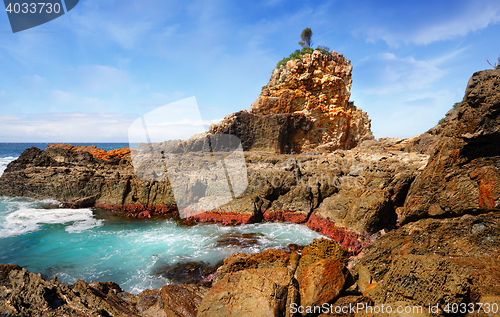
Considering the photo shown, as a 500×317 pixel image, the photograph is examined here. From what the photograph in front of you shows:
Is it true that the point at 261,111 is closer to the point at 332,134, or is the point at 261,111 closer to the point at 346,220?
the point at 332,134

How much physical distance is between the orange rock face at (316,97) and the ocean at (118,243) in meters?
15.6

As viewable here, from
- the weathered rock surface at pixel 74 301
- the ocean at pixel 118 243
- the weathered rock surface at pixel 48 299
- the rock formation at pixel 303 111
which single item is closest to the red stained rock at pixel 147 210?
the ocean at pixel 118 243

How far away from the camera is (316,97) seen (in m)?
26.4

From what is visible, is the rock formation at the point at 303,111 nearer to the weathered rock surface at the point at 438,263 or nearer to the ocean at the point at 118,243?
the ocean at the point at 118,243

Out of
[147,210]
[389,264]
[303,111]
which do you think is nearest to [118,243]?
[147,210]

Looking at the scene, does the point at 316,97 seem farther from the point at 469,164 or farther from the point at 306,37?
the point at 469,164

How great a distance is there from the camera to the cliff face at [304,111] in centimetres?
2495

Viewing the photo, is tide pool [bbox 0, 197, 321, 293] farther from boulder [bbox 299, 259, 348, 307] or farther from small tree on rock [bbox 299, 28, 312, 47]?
small tree on rock [bbox 299, 28, 312, 47]

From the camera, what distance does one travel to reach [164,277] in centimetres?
844

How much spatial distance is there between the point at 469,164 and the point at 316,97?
22.3m

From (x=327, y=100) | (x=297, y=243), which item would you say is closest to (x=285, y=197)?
(x=297, y=243)

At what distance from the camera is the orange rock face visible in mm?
25594

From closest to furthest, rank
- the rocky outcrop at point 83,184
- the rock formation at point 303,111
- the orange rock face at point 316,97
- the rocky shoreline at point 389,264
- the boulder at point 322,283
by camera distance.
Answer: the rocky shoreline at point 389,264, the boulder at point 322,283, the rocky outcrop at point 83,184, the rock formation at point 303,111, the orange rock face at point 316,97

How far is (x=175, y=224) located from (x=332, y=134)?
1973cm
